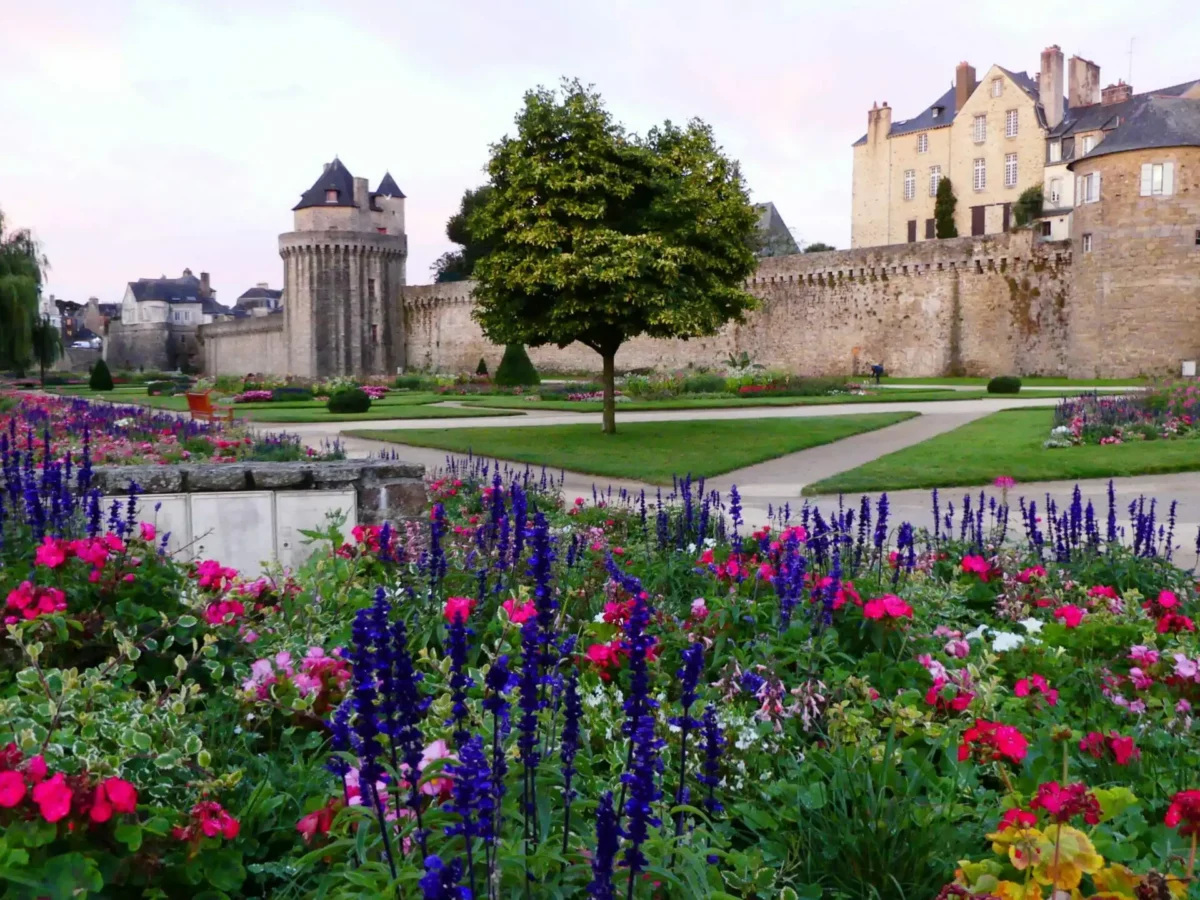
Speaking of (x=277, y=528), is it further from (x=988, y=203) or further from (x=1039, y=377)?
(x=988, y=203)

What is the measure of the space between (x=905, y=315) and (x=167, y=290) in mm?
57264

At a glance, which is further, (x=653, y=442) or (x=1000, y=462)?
(x=653, y=442)

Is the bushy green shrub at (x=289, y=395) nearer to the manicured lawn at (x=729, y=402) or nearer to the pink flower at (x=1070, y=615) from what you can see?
the manicured lawn at (x=729, y=402)

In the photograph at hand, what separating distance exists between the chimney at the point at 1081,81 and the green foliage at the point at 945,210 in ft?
20.1

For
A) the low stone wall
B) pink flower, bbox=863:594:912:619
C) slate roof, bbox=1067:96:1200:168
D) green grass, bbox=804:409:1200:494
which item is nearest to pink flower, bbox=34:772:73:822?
pink flower, bbox=863:594:912:619

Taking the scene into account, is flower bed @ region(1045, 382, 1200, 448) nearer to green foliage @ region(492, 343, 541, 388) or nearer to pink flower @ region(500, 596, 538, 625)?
pink flower @ region(500, 596, 538, 625)

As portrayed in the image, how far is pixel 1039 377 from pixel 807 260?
9.80m

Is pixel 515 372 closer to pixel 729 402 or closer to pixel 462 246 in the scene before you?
pixel 729 402

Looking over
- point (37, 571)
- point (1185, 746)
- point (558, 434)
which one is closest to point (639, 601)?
point (1185, 746)

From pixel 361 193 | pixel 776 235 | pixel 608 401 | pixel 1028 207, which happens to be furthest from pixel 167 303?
pixel 608 401

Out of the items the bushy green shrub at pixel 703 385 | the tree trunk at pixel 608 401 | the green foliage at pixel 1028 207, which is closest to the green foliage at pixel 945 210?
the green foliage at pixel 1028 207

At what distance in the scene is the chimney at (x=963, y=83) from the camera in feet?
163

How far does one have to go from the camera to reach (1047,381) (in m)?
33.3

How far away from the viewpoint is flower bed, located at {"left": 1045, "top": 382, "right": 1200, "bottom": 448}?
1341 cm
